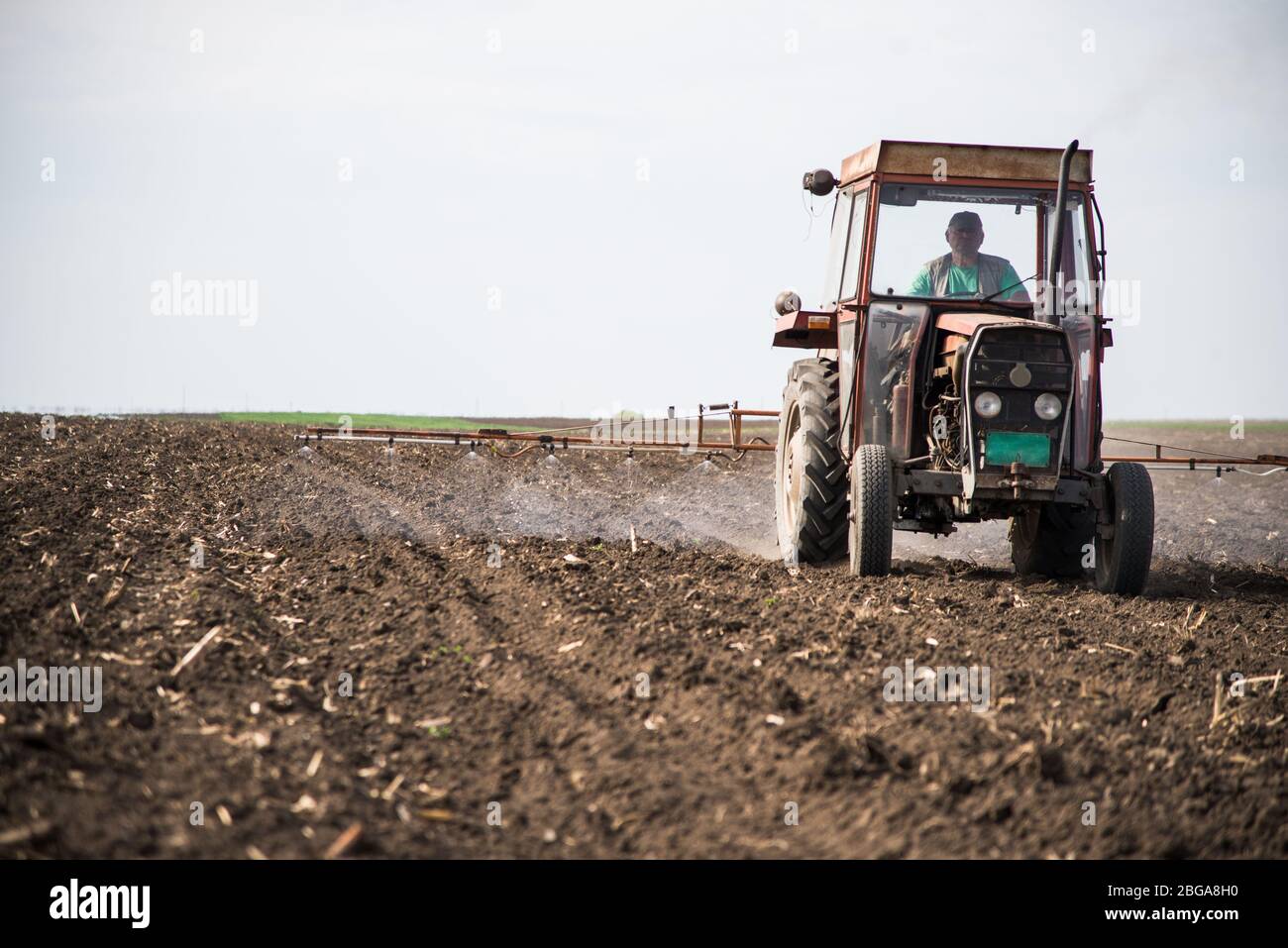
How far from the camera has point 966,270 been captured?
8.37 m

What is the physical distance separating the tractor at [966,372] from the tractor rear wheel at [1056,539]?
0.01 meters

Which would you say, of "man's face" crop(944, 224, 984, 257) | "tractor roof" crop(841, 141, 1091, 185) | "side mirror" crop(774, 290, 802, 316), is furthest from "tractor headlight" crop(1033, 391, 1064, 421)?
"side mirror" crop(774, 290, 802, 316)

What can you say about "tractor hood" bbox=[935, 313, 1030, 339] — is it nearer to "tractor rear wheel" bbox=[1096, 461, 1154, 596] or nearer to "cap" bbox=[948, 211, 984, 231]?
"cap" bbox=[948, 211, 984, 231]

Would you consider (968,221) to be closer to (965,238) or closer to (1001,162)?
(965,238)

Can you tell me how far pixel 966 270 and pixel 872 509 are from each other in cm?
190

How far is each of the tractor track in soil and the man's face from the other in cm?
232

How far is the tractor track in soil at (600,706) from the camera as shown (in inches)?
156

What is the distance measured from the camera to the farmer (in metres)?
8.33

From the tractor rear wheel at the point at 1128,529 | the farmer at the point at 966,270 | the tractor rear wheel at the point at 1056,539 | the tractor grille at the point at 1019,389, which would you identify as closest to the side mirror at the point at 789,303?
the farmer at the point at 966,270

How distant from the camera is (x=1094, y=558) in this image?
8273mm

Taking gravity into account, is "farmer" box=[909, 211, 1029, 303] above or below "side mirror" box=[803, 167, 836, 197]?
below

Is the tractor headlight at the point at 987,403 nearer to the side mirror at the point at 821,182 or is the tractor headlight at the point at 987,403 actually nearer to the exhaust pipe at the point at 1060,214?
the exhaust pipe at the point at 1060,214
